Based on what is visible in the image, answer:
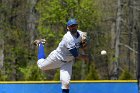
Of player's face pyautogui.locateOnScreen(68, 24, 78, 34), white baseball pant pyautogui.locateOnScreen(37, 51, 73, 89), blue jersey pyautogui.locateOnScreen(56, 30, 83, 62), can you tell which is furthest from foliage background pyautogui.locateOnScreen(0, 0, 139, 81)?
player's face pyautogui.locateOnScreen(68, 24, 78, 34)

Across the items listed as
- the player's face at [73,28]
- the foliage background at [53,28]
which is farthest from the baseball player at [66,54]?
the foliage background at [53,28]

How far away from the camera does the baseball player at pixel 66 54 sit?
8273 mm

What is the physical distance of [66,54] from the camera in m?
8.55

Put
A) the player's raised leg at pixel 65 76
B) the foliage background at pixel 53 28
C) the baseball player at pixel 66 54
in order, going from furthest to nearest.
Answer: the foliage background at pixel 53 28, the player's raised leg at pixel 65 76, the baseball player at pixel 66 54

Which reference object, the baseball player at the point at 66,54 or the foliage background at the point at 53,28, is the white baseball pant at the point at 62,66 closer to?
the baseball player at the point at 66,54

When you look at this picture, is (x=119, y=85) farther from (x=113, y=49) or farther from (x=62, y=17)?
(x=113, y=49)

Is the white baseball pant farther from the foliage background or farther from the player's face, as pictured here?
the foliage background

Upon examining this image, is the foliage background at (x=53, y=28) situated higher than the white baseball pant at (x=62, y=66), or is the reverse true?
the foliage background at (x=53, y=28)

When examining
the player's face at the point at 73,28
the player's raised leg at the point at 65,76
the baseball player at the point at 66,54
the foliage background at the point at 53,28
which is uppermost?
the foliage background at the point at 53,28

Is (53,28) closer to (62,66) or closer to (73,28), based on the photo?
(62,66)

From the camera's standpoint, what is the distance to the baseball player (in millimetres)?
8273

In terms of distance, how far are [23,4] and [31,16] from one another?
3.80 feet

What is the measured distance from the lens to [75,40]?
8.33m

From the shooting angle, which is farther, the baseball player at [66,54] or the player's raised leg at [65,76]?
the player's raised leg at [65,76]
